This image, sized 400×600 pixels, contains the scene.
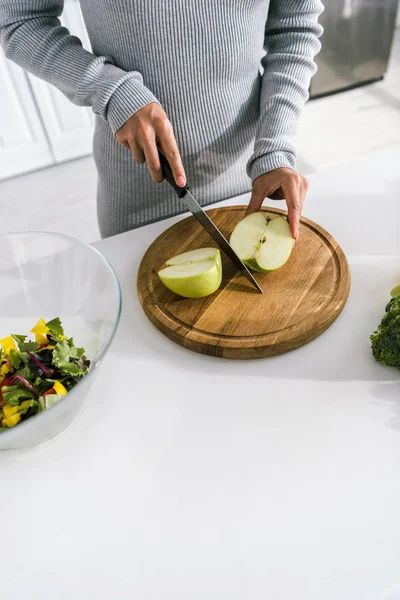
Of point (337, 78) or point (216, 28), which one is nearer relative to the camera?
point (216, 28)

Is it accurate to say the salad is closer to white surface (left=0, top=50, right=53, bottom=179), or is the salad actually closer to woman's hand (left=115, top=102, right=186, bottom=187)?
woman's hand (left=115, top=102, right=186, bottom=187)

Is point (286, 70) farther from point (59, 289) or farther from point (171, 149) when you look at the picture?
point (59, 289)

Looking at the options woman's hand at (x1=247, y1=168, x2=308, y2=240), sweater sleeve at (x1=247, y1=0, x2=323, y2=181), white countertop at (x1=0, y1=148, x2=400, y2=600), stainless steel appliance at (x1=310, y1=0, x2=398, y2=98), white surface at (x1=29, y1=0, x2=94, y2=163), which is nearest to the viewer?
white countertop at (x1=0, y1=148, x2=400, y2=600)

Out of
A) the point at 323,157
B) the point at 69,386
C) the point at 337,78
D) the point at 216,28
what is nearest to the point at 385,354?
the point at 69,386

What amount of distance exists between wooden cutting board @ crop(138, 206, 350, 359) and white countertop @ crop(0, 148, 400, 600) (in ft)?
0.11

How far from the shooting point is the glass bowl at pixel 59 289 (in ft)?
2.47

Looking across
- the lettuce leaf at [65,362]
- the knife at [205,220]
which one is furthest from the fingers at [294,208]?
the lettuce leaf at [65,362]

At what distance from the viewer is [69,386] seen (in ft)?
2.20

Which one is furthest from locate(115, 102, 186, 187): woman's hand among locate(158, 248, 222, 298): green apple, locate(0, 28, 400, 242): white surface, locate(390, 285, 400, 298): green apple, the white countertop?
locate(0, 28, 400, 242): white surface

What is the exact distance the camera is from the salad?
2.09 feet

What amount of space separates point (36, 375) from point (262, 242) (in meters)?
0.43

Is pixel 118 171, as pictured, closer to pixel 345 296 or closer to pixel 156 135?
pixel 156 135

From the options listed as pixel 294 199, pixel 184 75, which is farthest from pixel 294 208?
pixel 184 75

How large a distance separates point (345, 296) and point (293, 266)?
107mm
